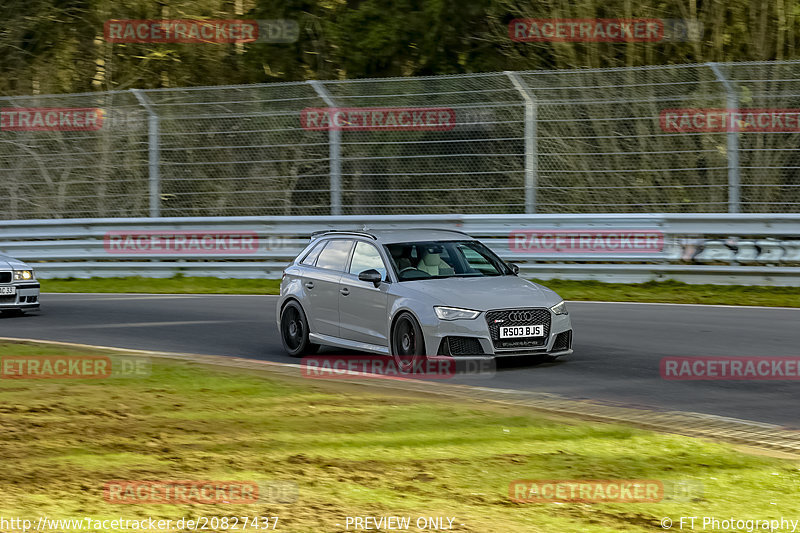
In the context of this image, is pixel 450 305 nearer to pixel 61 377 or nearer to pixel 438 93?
pixel 61 377

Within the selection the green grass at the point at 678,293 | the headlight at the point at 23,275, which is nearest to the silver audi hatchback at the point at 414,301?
the headlight at the point at 23,275

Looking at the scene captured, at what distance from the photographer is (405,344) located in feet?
38.5

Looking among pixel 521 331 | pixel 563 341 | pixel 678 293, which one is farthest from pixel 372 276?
pixel 678 293

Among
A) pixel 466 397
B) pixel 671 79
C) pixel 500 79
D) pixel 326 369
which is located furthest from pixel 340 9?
pixel 466 397

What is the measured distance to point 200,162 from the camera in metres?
23.9

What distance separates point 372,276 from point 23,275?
7136 millimetres

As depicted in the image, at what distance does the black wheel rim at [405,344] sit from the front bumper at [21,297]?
755 cm

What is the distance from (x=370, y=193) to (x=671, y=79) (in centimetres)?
566

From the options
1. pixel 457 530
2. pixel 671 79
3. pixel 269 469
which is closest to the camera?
pixel 457 530

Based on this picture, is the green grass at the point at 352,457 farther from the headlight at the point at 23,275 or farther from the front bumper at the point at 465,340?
the headlight at the point at 23,275

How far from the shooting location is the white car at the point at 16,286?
17234 mm

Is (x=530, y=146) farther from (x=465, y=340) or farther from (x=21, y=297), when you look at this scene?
(x=465, y=340)

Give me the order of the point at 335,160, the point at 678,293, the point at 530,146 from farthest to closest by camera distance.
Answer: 1. the point at 335,160
2. the point at 530,146
3. the point at 678,293

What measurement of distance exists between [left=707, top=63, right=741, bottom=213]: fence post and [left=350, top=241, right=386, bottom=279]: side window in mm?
8599
